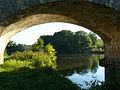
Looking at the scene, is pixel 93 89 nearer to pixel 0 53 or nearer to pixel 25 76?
pixel 25 76

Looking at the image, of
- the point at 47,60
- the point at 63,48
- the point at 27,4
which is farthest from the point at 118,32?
the point at 63,48

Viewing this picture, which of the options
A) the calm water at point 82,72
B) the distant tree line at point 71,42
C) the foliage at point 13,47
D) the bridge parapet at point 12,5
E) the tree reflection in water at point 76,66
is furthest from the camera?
the distant tree line at point 71,42

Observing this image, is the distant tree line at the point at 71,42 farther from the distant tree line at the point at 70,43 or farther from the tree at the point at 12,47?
the tree at the point at 12,47

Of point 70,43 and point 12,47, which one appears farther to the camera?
point 70,43

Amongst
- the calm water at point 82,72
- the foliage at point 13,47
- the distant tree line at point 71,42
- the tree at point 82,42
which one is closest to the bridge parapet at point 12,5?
the calm water at point 82,72

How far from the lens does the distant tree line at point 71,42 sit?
57344 millimetres

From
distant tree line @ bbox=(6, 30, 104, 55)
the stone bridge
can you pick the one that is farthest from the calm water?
distant tree line @ bbox=(6, 30, 104, 55)

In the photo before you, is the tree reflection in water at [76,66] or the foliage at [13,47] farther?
the foliage at [13,47]

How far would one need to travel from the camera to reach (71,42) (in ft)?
200

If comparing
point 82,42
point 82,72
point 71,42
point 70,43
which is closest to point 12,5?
point 82,72

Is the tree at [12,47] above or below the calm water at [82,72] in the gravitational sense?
above

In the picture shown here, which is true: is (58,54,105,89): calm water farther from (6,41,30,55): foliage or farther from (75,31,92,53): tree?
(75,31,92,53): tree

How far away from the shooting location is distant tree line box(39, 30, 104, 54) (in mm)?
57344

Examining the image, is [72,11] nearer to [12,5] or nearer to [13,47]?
[12,5]
